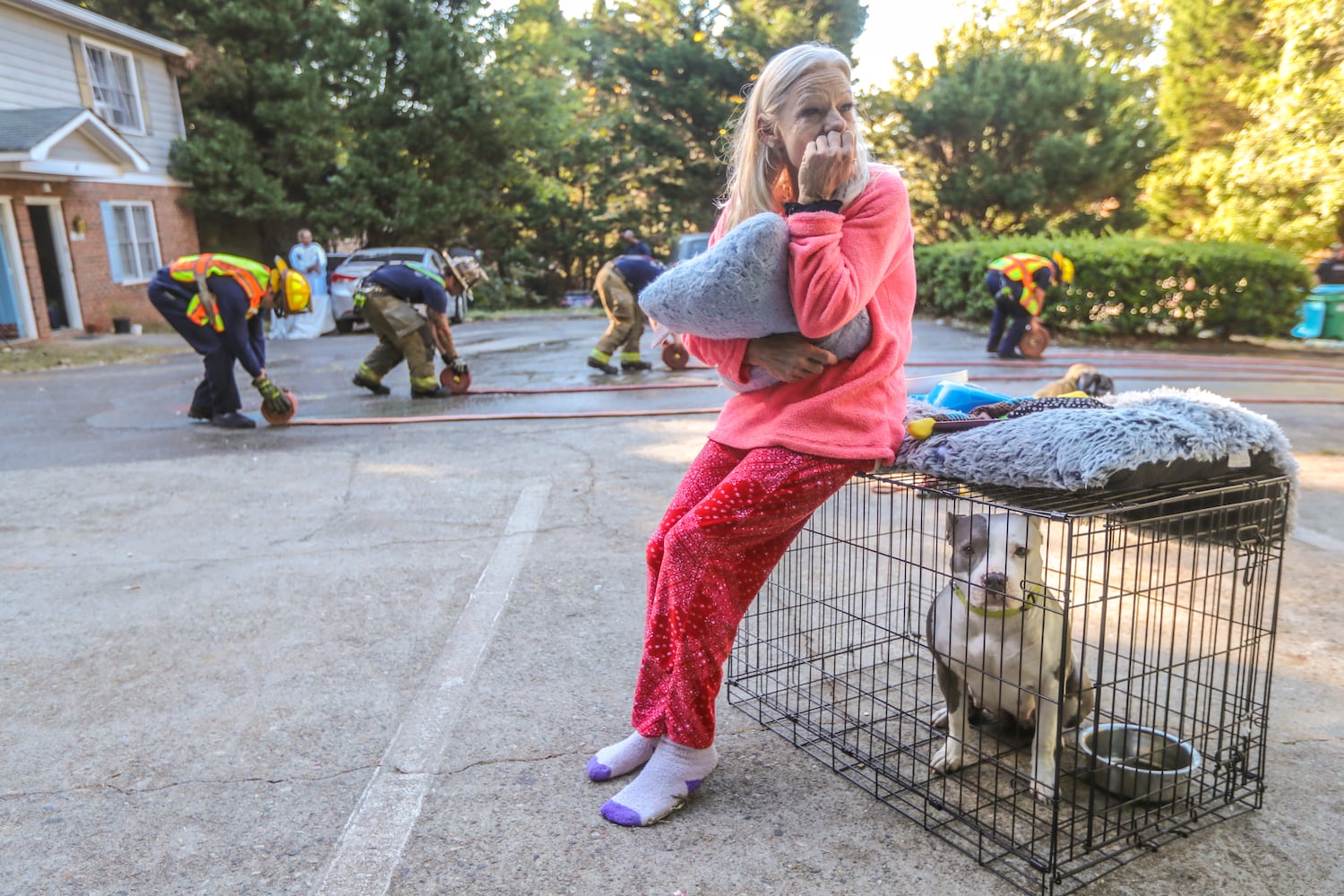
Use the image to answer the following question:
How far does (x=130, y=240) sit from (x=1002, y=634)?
20.5m

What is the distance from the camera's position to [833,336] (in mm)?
2338

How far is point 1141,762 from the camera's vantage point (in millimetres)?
2576

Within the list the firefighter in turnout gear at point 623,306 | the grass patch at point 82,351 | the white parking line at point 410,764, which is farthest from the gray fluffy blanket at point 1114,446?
the grass patch at point 82,351

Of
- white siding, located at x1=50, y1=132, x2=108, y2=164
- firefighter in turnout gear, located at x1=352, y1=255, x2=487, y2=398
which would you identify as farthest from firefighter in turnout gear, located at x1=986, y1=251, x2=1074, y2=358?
white siding, located at x1=50, y1=132, x2=108, y2=164

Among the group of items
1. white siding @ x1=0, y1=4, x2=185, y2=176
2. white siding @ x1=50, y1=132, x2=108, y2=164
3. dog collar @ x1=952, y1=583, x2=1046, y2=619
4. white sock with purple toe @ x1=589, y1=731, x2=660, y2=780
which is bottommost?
white sock with purple toe @ x1=589, y1=731, x2=660, y2=780

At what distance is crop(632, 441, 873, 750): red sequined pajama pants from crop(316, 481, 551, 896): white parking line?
0.76 metres

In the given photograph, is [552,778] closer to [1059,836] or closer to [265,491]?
[1059,836]

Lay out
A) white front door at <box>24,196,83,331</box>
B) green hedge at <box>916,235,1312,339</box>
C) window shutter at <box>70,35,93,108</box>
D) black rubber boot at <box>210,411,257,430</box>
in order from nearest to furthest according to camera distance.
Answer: black rubber boot at <box>210,411,257,430</box> → green hedge at <box>916,235,1312,339</box> → white front door at <box>24,196,83,331</box> → window shutter at <box>70,35,93,108</box>

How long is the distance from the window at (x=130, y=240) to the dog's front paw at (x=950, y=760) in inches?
762

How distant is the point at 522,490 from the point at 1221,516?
Answer: 4.35 m

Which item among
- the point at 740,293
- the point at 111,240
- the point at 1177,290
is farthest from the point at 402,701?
the point at 111,240

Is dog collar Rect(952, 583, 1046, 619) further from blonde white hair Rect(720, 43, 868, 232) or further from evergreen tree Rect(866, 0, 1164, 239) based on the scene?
evergreen tree Rect(866, 0, 1164, 239)

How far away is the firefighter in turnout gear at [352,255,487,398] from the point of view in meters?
9.48

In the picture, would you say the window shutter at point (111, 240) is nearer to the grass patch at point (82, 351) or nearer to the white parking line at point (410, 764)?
the grass patch at point (82, 351)
